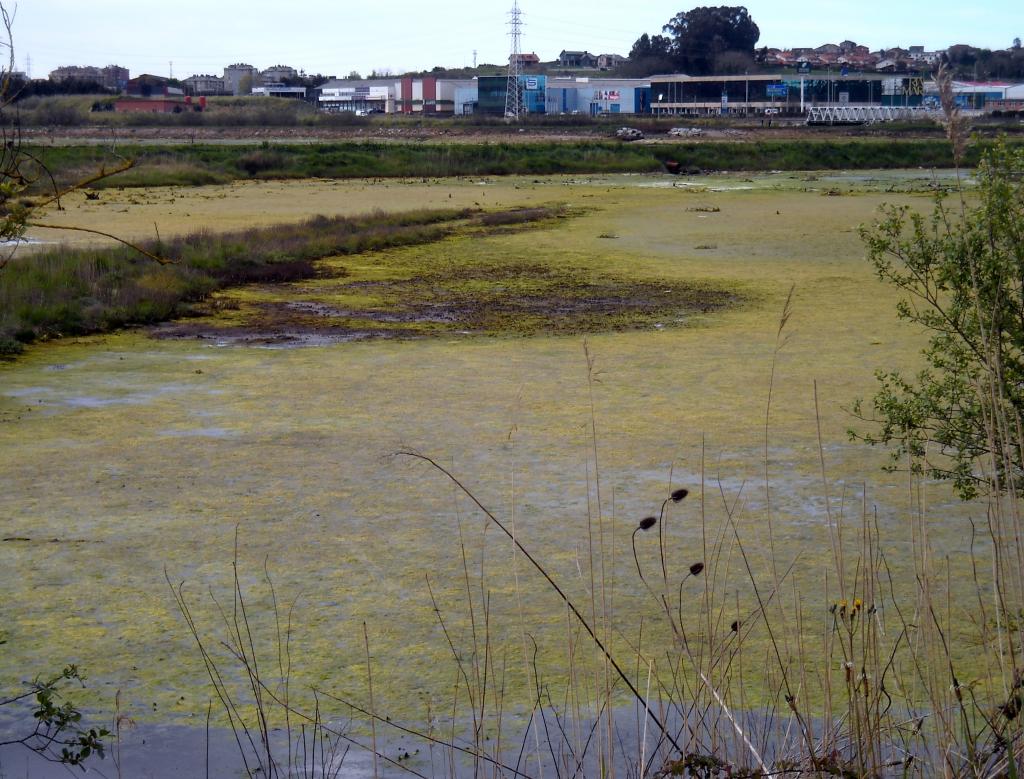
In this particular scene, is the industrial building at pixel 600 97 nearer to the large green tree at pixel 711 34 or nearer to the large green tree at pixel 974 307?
the large green tree at pixel 711 34

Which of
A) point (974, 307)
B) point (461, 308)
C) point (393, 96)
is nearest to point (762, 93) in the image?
point (393, 96)

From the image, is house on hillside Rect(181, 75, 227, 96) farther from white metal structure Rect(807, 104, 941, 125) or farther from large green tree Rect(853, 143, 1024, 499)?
large green tree Rect(853, 143, 1024, 499)

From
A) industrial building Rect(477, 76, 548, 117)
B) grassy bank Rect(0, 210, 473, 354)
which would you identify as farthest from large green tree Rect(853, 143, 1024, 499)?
industrial building Rect(477, 76, 548, 117)

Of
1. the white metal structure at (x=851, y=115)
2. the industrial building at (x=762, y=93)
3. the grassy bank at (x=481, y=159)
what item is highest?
the industrial building at (x=762, y=93)

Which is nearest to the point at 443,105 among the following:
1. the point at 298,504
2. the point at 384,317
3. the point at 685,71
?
the point at 685,71

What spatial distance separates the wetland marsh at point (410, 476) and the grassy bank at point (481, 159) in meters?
15.6

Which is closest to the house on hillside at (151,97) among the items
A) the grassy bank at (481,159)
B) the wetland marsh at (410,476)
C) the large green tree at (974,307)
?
the grassy bank at (481,159)

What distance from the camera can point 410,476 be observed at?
4355 millimetres

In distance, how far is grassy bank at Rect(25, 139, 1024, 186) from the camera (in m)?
23.9

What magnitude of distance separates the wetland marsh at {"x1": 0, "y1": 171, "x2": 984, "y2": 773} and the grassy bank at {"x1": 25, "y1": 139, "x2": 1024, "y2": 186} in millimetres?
15639

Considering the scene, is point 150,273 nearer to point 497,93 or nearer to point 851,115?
point 851,115

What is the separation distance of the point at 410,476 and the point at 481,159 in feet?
79.0

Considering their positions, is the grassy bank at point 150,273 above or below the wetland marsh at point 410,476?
above

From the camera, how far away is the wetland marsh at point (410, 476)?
2.92 m
